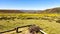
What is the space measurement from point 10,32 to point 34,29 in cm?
496

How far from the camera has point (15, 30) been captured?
48.7ft

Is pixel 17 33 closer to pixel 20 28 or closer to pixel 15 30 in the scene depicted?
pixel 15 30

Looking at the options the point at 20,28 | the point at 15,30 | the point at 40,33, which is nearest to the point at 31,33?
the point at 40,33

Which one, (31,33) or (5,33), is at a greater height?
(31,33)

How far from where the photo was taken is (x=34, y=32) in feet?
30.9

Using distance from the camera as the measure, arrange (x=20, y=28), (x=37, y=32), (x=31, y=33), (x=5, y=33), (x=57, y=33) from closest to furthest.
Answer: (x=31, y=33), (x=37, y=32), (x=5, y=33), (x=57, y=33), (x=20, y=28)

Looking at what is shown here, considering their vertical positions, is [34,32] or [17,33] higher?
[34,32]

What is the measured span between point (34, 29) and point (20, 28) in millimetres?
6816

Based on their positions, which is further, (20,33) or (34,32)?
(20,33)

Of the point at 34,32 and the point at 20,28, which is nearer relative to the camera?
the point at 34,32

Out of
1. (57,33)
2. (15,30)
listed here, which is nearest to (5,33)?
(15,30)

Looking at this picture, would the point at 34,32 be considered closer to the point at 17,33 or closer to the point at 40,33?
the point at 40,33

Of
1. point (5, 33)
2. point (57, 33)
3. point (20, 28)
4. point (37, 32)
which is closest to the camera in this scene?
point (37, 32)

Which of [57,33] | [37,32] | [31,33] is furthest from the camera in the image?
[57,33]
